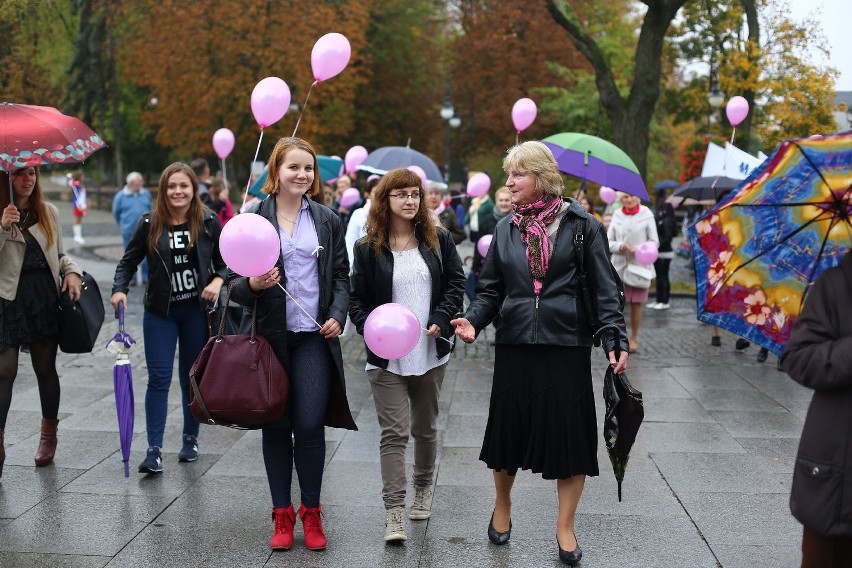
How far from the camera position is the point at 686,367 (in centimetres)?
1006

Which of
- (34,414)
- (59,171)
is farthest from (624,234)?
(59,171)

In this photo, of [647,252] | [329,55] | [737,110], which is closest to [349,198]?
[647,252]

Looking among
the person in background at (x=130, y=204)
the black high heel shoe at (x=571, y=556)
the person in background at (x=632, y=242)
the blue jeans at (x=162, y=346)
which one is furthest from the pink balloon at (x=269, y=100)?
the person in background at (x=130, y=204)

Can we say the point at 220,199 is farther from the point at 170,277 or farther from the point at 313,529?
the point at 313,529

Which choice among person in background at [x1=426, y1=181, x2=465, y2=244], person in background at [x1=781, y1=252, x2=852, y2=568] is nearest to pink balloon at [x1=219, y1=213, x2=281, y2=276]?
person in background at [x1=781, y1=252, x2=852, y2=568]

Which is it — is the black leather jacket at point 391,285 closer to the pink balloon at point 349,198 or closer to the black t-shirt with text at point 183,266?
the black t-shirt with text at point 183,266

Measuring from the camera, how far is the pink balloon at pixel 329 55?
280 inches

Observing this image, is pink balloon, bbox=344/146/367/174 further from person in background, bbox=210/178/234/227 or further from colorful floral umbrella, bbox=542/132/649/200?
colorful floral umbrella, bbox=542/132/649/200

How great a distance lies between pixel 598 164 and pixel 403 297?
432cm

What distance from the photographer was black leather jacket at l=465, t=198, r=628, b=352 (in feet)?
15.0

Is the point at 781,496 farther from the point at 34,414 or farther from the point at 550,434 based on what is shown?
the point at 34,414

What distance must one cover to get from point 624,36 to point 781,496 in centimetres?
3542

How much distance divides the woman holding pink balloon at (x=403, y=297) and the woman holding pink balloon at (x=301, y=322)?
21cm

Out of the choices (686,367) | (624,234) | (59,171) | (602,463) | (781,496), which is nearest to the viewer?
(781,496)
